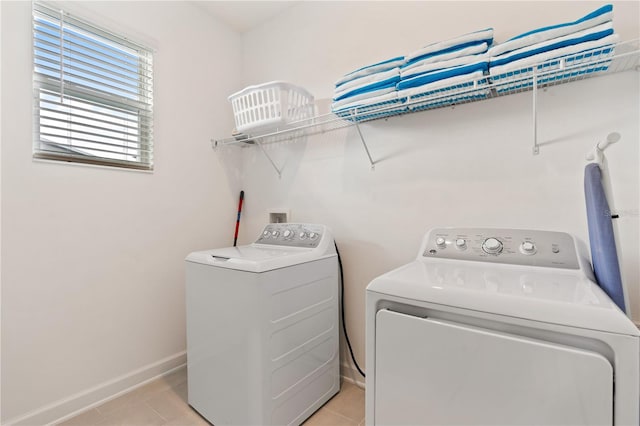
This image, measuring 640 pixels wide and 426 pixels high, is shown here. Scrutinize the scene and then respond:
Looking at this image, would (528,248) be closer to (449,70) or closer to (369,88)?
(449,70)

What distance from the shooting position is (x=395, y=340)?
96 cm

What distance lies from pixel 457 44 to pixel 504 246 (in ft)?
3.00

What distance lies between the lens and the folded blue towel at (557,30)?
106 centimetres

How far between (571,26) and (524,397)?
1273 mm

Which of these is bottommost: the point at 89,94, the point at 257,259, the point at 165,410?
the point at 165,410

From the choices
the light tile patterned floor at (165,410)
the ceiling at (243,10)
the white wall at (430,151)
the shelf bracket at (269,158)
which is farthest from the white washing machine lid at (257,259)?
the ceiling at (243,10)

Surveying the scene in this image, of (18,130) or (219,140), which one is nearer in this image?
(18,130)

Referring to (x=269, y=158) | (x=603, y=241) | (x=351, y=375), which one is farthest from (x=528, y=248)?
(x=269, y=158)

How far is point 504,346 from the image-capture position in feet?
2.61

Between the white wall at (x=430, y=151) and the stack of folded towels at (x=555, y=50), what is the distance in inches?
8.1

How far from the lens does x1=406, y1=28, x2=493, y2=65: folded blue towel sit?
4.27ft

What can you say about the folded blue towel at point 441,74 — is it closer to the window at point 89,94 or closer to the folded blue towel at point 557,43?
the folded blue towel at point 557,43

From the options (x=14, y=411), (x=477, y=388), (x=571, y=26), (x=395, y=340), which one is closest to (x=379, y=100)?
(x=571, y=26)

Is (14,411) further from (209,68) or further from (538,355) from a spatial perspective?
(209,68)
